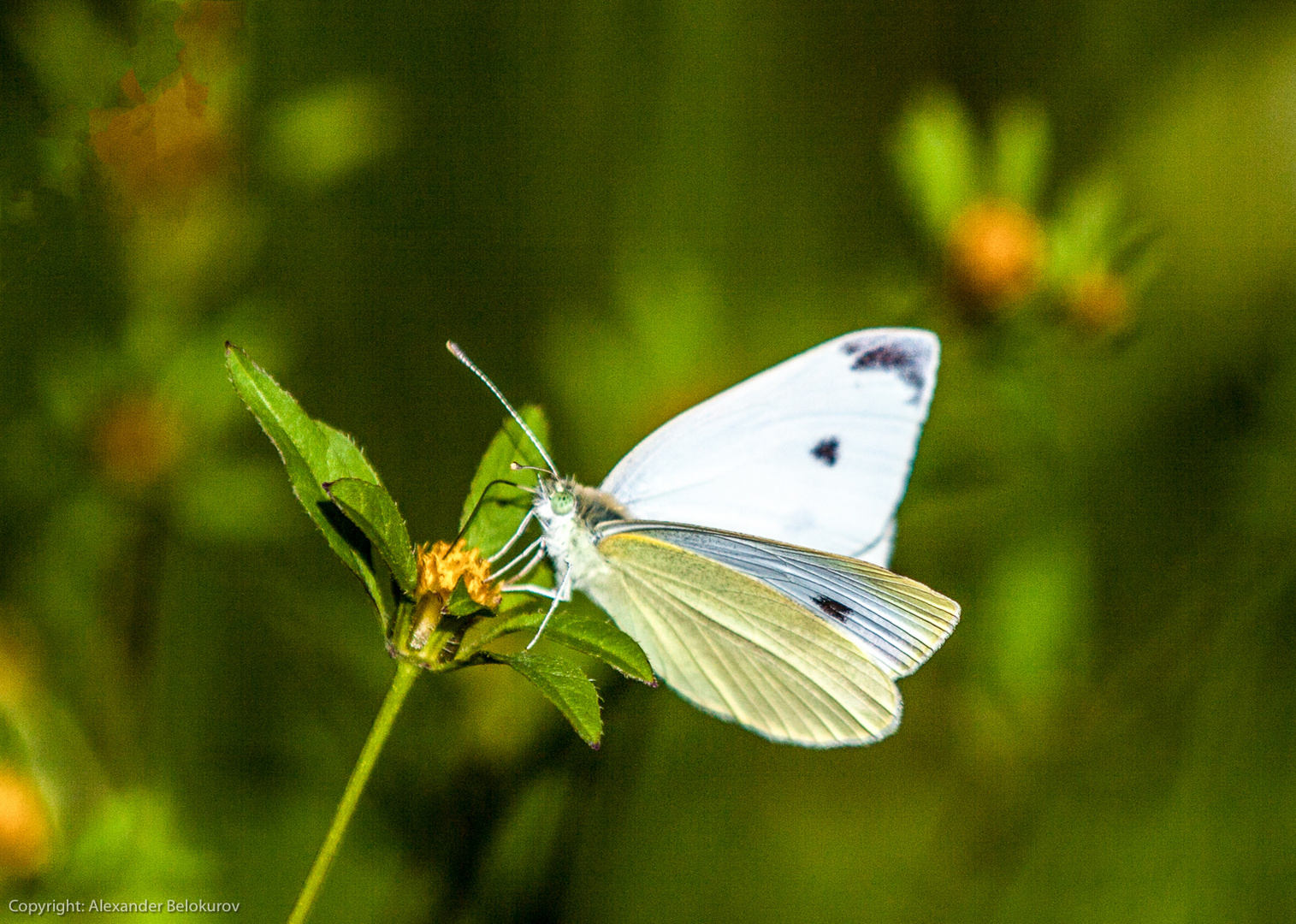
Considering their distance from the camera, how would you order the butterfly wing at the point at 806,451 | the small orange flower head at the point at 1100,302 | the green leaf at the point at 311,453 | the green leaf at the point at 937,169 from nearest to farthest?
the green leaf at the point at 311,453
the butterfly wing at the point at 806,451
the small orange flower head at the point at 1100,302
the green leaf at the point at 937,169

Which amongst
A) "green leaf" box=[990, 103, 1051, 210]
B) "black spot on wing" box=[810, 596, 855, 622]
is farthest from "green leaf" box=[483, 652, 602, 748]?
"green leaf" box=[990, 103, 1051, 210]

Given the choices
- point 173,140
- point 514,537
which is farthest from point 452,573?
point 173,140

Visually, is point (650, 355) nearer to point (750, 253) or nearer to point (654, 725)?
point (750, 253)

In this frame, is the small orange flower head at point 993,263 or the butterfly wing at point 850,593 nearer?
the butterfly wing at point 850,593

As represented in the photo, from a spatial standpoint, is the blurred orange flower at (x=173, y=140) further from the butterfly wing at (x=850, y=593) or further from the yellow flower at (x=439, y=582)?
the butterfly wing at (x=850, y=593)

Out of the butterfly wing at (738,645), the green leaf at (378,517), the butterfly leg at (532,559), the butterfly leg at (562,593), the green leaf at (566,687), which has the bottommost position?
the butterfly wing at (738,645)

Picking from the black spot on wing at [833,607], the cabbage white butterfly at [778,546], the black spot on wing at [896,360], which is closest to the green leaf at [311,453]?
the cabbage white butterfly at [778,546]
